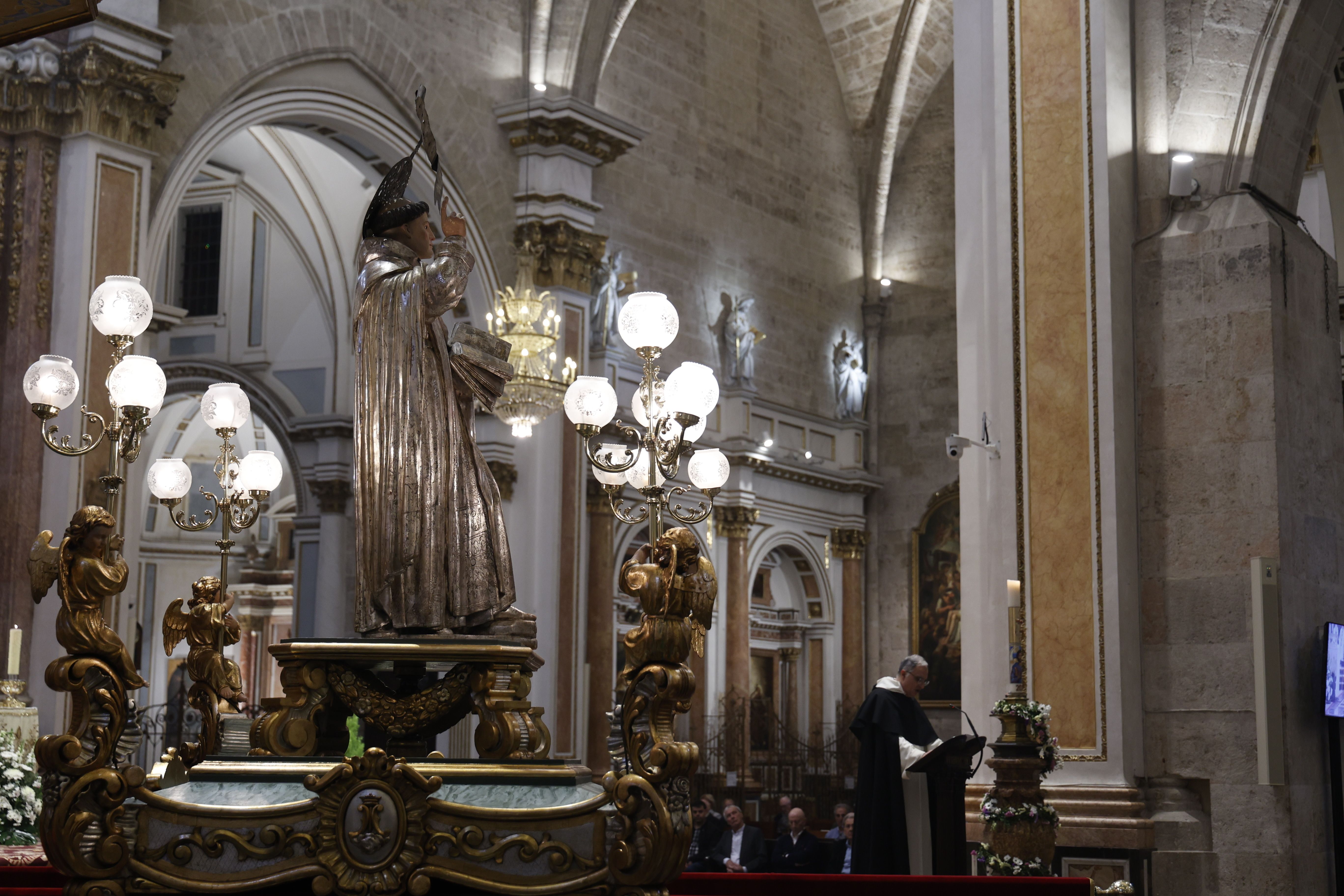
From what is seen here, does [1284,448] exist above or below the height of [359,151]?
below

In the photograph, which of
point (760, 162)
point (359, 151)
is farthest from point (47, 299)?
point (760, 162)

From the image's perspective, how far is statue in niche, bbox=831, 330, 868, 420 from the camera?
886 inches

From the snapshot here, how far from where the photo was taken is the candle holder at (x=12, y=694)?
10.2 metres

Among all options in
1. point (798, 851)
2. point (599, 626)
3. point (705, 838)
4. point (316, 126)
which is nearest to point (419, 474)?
point (798, 851)

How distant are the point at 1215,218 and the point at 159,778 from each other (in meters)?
6.50

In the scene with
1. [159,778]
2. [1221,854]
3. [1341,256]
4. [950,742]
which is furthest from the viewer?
[1341,256]

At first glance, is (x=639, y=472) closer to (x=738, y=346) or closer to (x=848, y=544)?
(x=738, y=346)

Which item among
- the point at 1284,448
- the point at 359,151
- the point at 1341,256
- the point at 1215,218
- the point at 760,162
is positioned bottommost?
the point at 1284,448

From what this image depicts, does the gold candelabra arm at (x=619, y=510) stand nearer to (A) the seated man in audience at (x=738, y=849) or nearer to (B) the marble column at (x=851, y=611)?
(A) the seated man in audience at (x=738, y=849)

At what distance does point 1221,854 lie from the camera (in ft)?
25.8

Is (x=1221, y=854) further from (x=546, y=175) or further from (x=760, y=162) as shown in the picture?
(x=760, y=162)

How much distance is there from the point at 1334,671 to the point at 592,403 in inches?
162

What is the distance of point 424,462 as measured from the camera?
4289 mm

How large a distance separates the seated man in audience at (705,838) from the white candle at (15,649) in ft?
16.4
